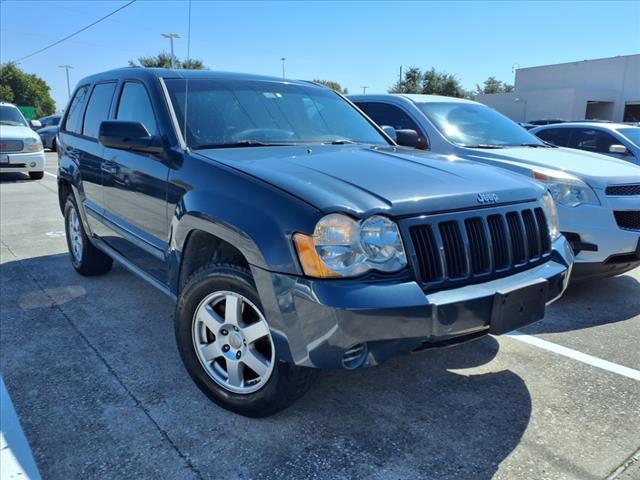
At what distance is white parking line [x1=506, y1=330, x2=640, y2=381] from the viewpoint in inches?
134

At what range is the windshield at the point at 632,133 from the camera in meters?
8.59

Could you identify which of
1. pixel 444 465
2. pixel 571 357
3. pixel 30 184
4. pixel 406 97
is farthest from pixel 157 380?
pixel 30 184

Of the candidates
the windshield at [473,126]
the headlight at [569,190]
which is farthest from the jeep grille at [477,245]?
the windshield at [473,126]

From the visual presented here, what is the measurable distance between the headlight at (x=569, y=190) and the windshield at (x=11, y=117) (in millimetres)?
12709

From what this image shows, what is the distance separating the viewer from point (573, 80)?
37625mm

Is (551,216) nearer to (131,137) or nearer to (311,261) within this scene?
(311,261)

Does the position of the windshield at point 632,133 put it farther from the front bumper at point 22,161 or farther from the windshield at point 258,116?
the front bumper at point 22,161

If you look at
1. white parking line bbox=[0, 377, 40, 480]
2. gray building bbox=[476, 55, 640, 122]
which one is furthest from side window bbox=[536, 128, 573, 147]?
gray building bbox=[476, 55, 640, 122]

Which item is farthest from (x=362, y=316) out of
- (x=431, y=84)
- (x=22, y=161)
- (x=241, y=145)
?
(x=431, y=84)

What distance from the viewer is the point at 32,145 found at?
40.6 feet

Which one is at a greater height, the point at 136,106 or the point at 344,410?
the point at 136,106

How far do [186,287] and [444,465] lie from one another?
5.15 ft

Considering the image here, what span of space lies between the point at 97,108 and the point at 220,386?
287 cm

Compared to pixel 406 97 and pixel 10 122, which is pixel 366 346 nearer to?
pixel 406 97
